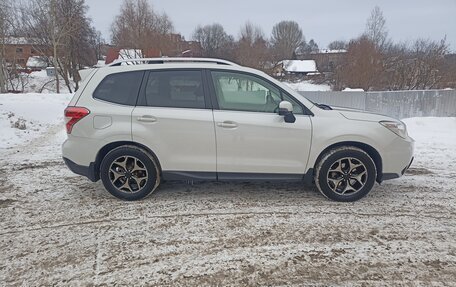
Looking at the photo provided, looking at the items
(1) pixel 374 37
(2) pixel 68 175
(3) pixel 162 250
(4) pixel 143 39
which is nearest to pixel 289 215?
(3) pixel 162 250

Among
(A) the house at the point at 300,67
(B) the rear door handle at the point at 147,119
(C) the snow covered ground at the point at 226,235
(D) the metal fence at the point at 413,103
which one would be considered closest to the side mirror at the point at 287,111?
(C) the snow covered ground at the point at 226,235

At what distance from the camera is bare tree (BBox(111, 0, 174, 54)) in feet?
116

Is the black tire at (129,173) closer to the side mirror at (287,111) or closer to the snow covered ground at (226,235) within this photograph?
the snow covered ground at (226,235)

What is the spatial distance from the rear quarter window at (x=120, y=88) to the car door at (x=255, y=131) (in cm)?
102

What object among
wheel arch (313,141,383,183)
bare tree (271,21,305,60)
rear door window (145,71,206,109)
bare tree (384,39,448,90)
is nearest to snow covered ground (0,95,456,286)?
wheel arch (313,141,383,183)

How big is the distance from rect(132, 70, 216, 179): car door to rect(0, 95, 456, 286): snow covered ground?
0.52 metres

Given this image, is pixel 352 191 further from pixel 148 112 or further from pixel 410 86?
pixel 410 86

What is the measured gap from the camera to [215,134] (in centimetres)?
379

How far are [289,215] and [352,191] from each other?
3.32 feet

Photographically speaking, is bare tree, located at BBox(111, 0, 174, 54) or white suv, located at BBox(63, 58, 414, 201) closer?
white suv, located at BBox(63, 58, 414, 201)

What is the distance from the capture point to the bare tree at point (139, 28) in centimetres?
3547

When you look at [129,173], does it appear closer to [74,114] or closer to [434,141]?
[74,114]

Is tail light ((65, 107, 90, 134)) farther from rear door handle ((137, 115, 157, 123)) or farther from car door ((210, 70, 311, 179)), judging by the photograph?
car door ((210, 70, 311, 179))

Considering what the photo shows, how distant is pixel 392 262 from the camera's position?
2.70 m
